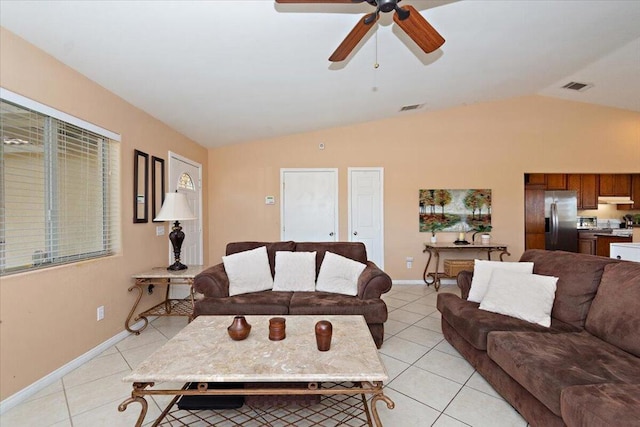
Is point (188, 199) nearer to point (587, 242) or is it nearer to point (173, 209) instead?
point (173, 209)

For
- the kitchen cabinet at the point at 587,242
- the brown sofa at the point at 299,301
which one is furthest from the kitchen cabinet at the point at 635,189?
the brown sofa at the point at 299,301

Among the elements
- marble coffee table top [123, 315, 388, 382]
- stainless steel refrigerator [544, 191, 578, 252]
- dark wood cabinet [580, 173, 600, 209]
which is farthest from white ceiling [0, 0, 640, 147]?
marble coffee table top [123, 315, 388, 382]

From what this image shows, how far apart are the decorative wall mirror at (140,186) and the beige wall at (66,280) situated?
0.06 metres

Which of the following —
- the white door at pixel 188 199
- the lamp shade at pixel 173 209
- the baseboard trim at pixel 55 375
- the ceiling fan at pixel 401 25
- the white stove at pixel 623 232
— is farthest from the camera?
the white stove at pixel 623 232

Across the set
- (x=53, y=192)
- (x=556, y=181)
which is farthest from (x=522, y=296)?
(x=556, y=181)

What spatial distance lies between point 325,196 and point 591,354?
12.7ft

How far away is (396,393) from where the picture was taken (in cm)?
198

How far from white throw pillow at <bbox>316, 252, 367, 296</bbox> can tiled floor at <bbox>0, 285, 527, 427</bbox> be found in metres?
0.63

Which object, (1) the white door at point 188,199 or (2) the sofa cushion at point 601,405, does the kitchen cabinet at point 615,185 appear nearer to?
(2) the sofa cushion at point 601,405

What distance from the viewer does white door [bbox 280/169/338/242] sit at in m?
5.07

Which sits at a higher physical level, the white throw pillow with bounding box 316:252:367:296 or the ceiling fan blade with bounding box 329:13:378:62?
the ceiling fan blade with bounding box 329:13:378:62

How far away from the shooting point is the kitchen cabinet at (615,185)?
5.53m

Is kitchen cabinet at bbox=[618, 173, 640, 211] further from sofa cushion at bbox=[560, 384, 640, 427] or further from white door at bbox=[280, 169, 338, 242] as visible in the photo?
sofa cushion at bbox=[560, 384, 640, 427]

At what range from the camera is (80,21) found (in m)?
1.83
